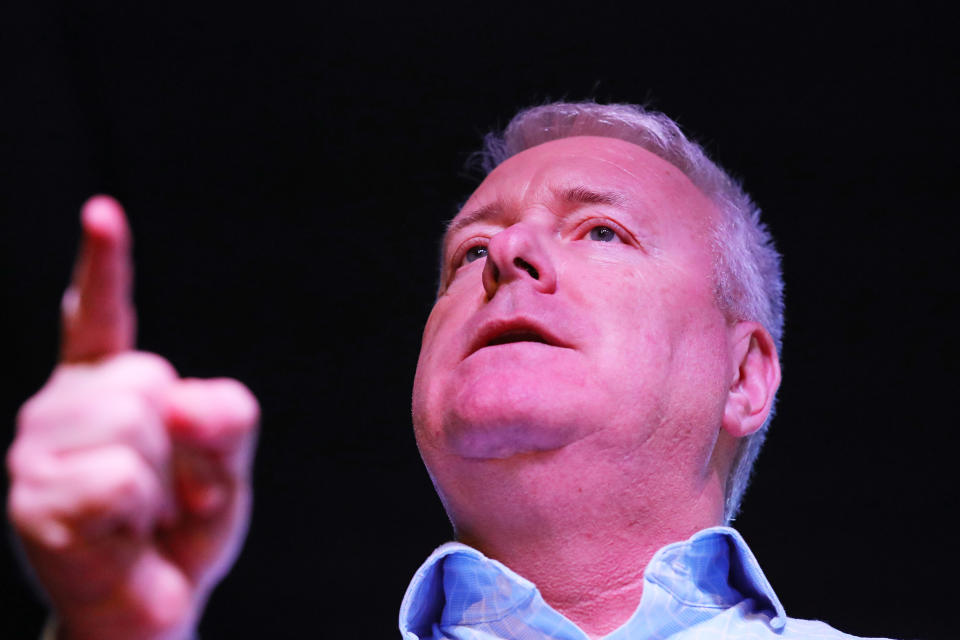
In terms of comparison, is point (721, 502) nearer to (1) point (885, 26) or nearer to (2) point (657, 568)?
(2) point (657, 568)

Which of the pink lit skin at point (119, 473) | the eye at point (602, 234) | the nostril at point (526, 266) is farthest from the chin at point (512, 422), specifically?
the pink lit skin at point (119, 473)

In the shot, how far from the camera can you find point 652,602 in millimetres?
1266

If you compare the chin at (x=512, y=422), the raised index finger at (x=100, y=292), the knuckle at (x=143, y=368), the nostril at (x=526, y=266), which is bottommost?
the chin at (x=512, y=422)

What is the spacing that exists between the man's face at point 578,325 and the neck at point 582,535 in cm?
5

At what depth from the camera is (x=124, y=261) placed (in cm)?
73

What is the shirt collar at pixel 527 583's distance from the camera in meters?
1.30

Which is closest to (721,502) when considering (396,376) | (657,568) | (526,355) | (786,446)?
(657,568)

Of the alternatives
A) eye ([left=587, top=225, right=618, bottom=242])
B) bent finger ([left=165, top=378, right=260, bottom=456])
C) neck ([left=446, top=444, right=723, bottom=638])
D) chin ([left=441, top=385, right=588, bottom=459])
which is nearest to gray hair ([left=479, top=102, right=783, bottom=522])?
eye ([left=587, top=225, right=618, bottom=242])

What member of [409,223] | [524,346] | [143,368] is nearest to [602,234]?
[524,346]

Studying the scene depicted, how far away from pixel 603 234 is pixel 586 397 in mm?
368

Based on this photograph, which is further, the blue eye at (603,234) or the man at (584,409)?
the blue eye at (603,234)

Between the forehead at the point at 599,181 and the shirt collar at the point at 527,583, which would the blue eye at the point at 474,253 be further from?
the shirt collar at the point at 527,583

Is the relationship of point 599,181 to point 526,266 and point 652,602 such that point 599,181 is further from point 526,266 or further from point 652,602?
point 652,602

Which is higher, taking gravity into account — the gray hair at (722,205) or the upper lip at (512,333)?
the gray hair at (722,205)
